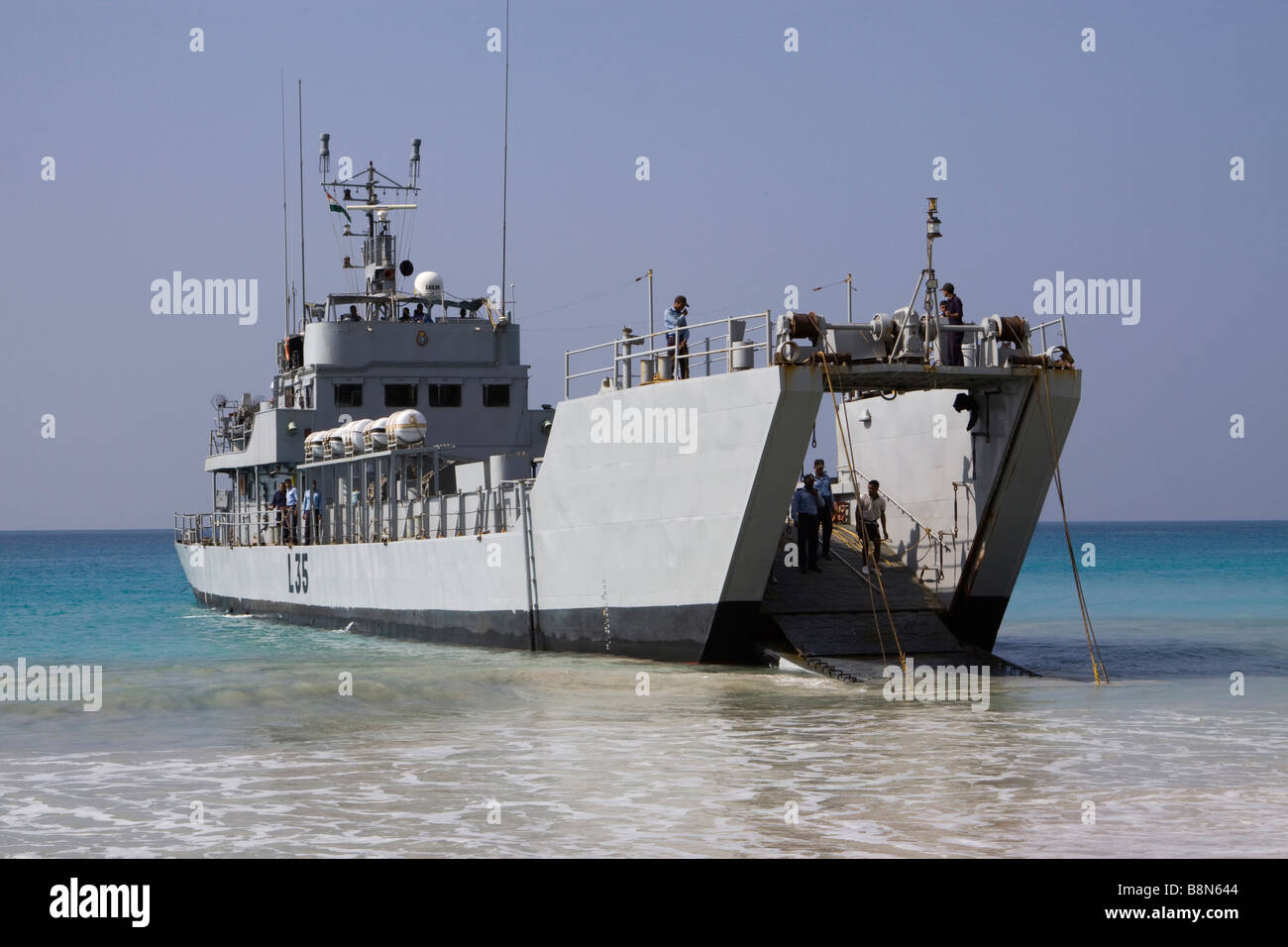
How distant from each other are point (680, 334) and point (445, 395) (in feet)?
37.0

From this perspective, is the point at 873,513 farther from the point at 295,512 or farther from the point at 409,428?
the point at 295,512

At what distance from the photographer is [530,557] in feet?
67.9

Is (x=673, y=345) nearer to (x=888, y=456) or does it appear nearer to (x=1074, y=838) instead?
(x=888, y=456)

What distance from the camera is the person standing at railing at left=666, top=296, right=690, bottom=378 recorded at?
18531 mm

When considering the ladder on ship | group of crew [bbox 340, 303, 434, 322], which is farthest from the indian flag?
the ladder on ship

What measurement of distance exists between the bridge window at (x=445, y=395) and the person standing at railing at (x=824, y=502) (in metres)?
10.1

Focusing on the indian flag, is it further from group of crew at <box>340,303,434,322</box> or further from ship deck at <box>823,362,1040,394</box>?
ship deck at <box>823,362,1040,394</box>

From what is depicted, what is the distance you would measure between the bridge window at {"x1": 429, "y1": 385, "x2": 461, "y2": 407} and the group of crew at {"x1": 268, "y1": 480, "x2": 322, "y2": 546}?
2.90m

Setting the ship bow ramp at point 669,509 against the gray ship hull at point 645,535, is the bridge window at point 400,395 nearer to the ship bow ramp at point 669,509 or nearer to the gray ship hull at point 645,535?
the gray ship hull at point 645,535

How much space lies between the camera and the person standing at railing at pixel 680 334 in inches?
730

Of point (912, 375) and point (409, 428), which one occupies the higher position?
point (912, 375)

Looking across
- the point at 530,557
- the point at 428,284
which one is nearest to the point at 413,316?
the point at 428,284

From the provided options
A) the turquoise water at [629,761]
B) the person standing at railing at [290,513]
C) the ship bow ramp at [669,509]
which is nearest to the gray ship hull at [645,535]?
the ship bow ramp at [669,509]

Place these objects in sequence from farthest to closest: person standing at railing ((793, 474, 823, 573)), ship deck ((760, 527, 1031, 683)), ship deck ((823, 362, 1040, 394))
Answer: person standing at railing ((793, 474, 823, 573)) → ship deck ((760, 527, 1031, 683)) → ship deck ((823, 362, 1040, 394))
